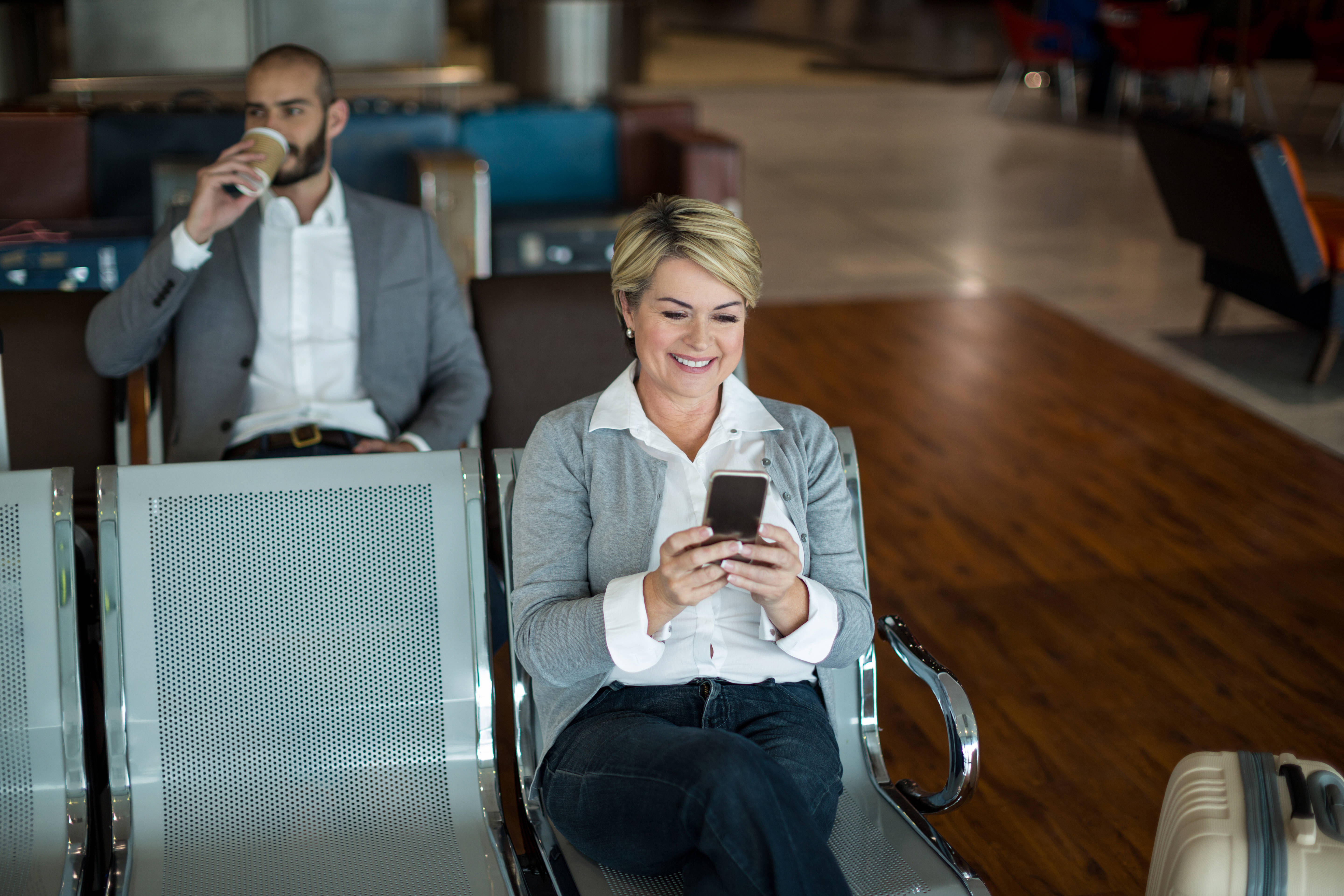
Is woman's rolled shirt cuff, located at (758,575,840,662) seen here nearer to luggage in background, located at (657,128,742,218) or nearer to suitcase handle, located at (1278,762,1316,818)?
suitcase handle, located at (1278,762,1316,818)

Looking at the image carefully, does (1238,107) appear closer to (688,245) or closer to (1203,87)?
(1203,87)

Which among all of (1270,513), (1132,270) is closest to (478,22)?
(1132,270)

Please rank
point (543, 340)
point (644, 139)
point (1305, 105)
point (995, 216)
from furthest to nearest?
point (1305, 105) < point (995, 216) < point (644, 139) < point (543, 340)

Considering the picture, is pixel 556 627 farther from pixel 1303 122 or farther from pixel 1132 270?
pixel 1303 122

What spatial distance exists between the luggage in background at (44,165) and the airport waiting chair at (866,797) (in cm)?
361

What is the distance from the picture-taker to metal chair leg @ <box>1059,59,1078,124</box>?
40.3ft

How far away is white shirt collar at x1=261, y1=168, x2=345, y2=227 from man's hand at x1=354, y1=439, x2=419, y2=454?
49 centimetres

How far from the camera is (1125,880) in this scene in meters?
2.37

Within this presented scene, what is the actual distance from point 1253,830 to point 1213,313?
4.59 meters

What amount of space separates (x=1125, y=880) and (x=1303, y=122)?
1138 cm

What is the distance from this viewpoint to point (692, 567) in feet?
5.13

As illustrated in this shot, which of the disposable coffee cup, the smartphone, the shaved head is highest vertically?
the shaved head

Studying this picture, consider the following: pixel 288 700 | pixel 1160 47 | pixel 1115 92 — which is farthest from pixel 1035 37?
pixel 288 700

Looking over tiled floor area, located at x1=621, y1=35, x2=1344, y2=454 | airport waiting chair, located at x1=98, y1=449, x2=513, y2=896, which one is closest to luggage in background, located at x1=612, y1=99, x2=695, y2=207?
tiled floor area, located at x1=621, y1=35, x2=1344, y2=454
